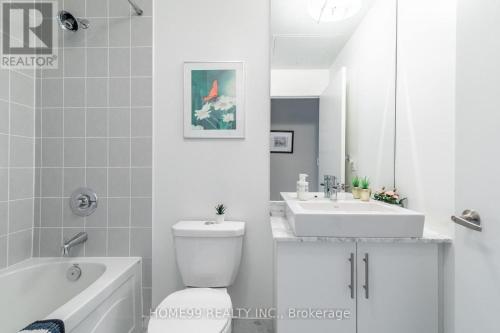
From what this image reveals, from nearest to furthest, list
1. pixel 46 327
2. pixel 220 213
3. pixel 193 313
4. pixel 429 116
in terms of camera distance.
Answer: pixel 46 327 < pixel 193 313 < pixel 429 116 < pixel 220 213

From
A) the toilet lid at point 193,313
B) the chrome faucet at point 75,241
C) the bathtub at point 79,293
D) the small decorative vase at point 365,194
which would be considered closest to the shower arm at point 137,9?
the chrome faucet at point 75,241

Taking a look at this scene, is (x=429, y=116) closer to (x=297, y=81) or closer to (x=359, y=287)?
(x=297, y=81)

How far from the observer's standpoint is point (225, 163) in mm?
1629

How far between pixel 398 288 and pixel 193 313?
0.95m

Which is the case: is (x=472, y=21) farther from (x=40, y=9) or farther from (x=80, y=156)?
(x=40, y=9)

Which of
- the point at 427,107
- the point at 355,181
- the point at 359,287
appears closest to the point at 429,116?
the point at 427,107

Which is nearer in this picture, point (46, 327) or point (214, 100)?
point (46, 327)

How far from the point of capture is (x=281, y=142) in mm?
1625

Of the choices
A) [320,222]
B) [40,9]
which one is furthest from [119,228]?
[40,9]

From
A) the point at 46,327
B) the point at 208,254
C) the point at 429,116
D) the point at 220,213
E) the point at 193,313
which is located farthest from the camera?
the point at 220,213

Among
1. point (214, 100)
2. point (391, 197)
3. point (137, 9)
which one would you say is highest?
point (137, 9)

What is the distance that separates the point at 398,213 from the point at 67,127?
1.98m

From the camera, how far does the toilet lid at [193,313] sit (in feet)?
3.43
